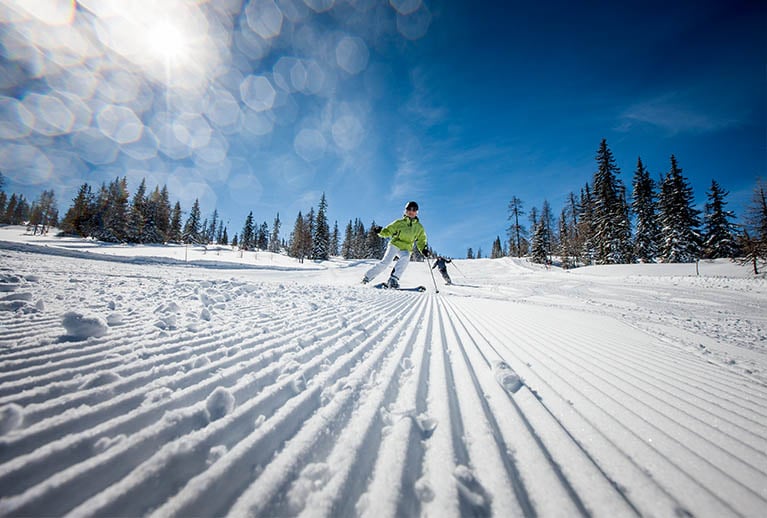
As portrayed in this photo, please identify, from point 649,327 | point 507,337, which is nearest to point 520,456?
point 507,337

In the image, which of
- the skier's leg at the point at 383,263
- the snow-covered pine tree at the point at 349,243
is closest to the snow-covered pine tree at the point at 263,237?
the snow-covered pine tree at the point at 349,243

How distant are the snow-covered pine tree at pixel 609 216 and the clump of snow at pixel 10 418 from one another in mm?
31170

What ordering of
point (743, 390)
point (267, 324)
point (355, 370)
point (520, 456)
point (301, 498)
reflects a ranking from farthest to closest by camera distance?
point (267, 324)
point (743, 390)
point (355, 370)
point (520, 456)
point (301, 498)

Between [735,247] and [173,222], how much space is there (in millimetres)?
65890

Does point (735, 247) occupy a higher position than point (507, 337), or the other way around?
point (735, 247)

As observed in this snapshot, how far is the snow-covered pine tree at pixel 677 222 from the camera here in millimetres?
21266

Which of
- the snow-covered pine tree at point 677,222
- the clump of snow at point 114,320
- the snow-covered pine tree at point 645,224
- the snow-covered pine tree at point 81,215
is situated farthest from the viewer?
the snow-covered pine tree at point 81,215

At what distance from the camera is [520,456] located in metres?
0.84

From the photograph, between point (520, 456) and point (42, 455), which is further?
point (520, 456)

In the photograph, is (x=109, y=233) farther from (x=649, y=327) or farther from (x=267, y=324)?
(x=649, y=327)

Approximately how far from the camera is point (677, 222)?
71.1ft

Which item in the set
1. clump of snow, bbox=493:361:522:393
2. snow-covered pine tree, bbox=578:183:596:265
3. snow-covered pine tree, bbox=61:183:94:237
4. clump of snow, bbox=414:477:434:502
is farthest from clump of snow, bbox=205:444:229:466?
snow-covered pine tree, bbox=61:183:94:237

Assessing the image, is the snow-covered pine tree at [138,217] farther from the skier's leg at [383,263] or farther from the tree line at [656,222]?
the tree line at [656,222]

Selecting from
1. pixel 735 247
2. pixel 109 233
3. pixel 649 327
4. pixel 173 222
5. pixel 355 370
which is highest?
pixel 173 222
